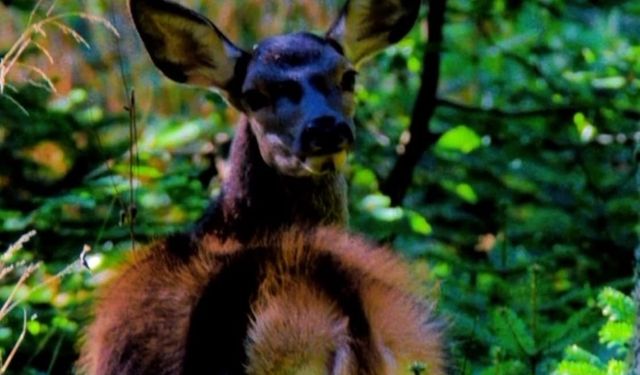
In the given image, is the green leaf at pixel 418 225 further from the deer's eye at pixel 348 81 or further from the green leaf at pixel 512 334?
the green leaf at pixel 512 334

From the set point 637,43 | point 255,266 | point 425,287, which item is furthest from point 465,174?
point 255,266

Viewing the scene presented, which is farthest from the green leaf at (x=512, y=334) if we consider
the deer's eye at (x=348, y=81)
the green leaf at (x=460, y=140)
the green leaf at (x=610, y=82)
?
the green leaf at (x=610, y=82)

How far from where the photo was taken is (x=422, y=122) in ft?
25.9

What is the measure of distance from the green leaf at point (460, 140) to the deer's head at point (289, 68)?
99cm

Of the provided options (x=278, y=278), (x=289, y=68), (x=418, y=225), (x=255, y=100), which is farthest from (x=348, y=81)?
(x=278, y=278)

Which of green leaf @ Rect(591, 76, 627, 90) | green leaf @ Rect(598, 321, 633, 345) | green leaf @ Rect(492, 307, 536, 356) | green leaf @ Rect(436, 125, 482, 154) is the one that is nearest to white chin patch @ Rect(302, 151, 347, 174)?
green leaf @ Rect(492, 307, 536, 356)

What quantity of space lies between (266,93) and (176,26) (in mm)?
446

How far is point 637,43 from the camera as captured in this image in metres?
8.48

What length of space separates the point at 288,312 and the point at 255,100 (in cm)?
230

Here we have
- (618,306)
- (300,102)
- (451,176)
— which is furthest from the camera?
(451,176)

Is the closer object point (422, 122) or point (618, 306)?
point (618, 306)

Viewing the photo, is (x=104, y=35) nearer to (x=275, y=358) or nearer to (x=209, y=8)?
(x=209, y=8)

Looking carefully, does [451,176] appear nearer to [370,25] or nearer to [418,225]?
[418,225]

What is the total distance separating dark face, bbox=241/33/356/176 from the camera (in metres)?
5.81
